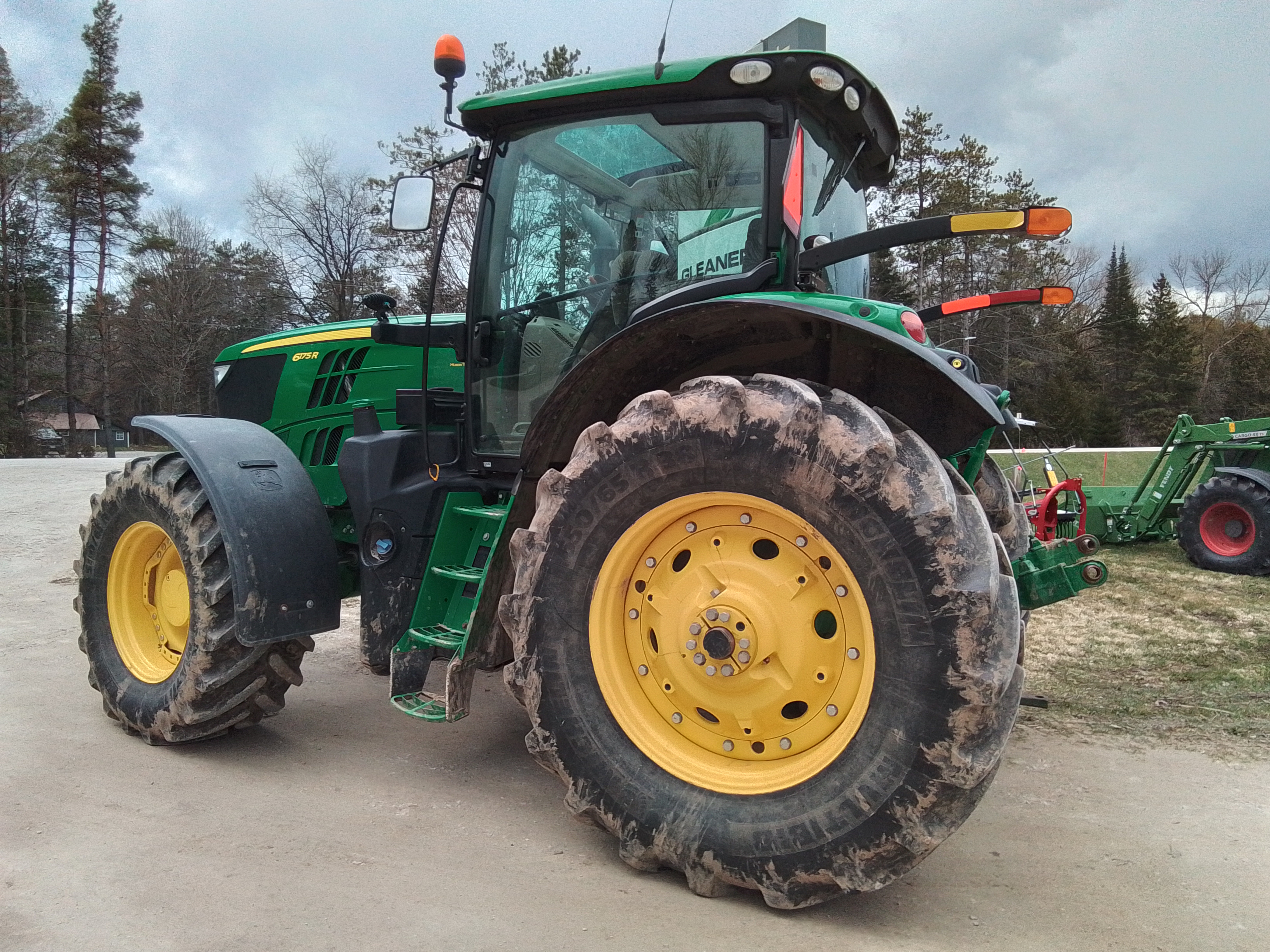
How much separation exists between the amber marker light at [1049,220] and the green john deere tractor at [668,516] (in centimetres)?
1

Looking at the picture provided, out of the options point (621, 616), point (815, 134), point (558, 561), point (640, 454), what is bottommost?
point (621, 616)

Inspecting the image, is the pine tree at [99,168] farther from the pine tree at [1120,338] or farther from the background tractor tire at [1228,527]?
the pine tree at [1120,338]

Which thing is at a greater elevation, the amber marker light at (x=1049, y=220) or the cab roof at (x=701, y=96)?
the cab roof at (x=701, y=96)

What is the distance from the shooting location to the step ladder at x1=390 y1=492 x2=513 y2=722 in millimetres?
3350

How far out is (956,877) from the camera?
2.73 metres

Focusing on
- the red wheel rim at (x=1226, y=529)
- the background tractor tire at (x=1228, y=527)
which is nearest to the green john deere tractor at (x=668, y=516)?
the background tractor tire at (x=1228, y=527)

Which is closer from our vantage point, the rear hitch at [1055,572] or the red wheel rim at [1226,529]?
the rear hitch at [1055,572]

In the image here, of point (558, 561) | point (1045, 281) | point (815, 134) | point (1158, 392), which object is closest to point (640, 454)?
point (558, 561)

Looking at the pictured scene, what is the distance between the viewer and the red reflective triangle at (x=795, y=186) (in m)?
2.91

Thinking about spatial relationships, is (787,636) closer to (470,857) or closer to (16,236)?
(470,857)

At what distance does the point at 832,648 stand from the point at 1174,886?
134 centimetres

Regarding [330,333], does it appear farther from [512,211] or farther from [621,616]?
[621,616]

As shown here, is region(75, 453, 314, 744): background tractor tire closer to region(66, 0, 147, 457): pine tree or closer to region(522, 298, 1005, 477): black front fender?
region(522, 298, 1005, 477): black front fender

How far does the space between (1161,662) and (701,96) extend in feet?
16.0
